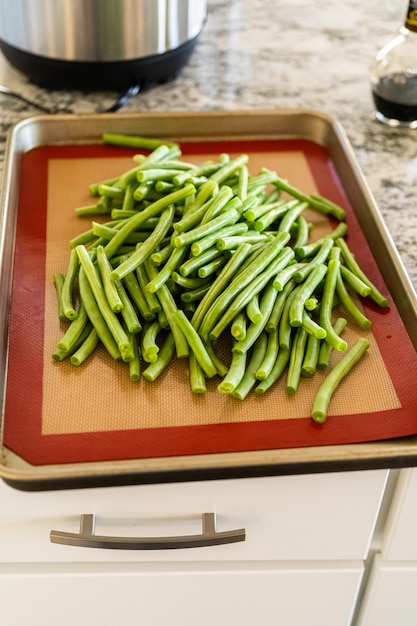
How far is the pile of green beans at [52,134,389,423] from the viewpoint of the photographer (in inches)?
37.5

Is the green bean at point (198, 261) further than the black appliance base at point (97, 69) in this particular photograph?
No

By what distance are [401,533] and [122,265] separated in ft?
1.70

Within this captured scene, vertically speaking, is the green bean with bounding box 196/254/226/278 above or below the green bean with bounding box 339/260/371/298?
above

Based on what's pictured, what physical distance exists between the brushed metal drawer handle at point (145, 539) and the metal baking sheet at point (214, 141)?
107 millimetres

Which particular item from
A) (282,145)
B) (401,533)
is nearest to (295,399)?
(401,533)

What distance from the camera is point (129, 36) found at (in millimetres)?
1333

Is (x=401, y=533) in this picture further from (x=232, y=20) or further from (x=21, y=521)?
(x=232, y=20)

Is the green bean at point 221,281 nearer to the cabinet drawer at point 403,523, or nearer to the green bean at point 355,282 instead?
the green bean at point 355,282

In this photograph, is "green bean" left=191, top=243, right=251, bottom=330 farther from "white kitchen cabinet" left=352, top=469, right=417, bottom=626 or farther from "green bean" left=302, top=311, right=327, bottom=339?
"white kitchen cabinet" left=352, top=469, right=417, bottom=626

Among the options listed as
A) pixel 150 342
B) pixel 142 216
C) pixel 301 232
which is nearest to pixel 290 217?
pixel 301 232

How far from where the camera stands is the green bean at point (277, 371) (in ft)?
3.04

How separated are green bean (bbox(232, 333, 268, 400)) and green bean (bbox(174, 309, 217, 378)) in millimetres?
38

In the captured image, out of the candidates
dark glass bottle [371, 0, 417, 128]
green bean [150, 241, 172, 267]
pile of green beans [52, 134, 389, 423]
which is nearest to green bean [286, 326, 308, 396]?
pile of green beans [52, 134, 389, 423]

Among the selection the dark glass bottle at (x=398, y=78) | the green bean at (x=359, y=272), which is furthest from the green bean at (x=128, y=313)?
the dark glass bottle at (x=398, y=78)
